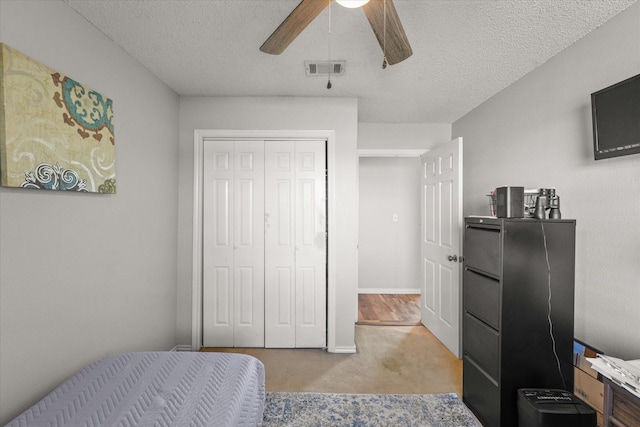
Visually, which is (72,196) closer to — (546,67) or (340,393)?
(340,393)

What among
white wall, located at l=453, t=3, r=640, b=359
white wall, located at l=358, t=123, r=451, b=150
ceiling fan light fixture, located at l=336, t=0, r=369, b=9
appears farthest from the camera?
white wall, located at l=358, t=123, r=451, b=150

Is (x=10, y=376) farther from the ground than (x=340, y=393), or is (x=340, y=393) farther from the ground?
(x=10, y=376)

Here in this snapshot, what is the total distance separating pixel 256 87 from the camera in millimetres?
2713

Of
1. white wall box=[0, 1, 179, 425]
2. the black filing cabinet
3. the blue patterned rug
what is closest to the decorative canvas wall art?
white wall box=[0, 1, 179, 425]

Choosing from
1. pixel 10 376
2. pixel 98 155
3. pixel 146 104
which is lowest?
pixel 10 376

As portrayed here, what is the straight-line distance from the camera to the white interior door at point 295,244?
2965 millimetres

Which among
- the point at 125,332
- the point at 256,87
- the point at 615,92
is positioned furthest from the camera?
the point at 256,87

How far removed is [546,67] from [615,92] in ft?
2.36

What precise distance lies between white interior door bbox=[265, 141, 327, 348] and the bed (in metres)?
1.18

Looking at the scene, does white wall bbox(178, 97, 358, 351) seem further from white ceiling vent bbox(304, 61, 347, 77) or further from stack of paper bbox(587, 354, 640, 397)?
stack of paper bbox(587, 354, 640, 397)

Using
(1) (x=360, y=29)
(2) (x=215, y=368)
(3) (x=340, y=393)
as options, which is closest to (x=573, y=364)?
(3) (x=340, y=393)

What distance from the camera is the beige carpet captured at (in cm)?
239

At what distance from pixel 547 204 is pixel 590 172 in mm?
321

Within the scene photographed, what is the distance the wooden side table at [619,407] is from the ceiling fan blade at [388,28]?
179cm
